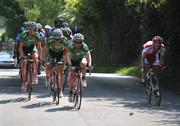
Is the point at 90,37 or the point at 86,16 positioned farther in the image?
the point at 90,37

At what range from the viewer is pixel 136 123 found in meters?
13.2

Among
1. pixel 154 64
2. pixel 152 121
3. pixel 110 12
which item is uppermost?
pixel 110 12

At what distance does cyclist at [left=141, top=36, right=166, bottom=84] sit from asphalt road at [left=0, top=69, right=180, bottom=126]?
3.46ft

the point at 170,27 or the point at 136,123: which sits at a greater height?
the point at 170,27

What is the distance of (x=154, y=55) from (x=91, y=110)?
121 inches

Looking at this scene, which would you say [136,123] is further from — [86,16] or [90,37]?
[90,37]

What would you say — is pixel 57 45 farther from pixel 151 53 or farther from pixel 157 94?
pixel 157 94

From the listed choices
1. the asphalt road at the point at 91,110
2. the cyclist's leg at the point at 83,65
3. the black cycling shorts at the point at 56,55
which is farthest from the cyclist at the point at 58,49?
the asphalt road at the point at 91,110

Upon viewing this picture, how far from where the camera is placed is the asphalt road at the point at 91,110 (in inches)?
520

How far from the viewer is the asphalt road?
1320 centimetres

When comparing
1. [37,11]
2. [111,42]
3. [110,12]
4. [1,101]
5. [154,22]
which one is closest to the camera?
[1,101]

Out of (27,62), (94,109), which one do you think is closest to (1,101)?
(27,62)

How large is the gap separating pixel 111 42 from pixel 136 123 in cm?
3425

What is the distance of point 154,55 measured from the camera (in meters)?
17.3
